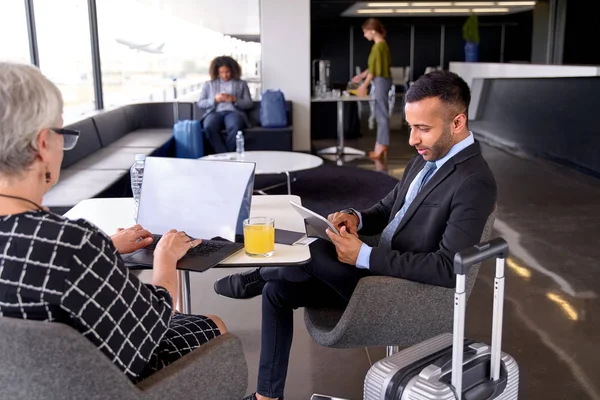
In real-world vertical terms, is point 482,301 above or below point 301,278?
below

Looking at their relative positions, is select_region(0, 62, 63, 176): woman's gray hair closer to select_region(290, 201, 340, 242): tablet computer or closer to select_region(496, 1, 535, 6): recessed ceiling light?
select_region(290, 201, 340, 242): tablet computer

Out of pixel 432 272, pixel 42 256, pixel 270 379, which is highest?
pixel 42 256

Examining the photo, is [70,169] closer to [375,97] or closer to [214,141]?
[214,141]

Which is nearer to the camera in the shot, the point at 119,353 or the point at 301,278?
the point at 119,353

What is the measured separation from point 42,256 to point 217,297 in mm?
2269

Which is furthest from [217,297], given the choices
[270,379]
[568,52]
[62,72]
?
[568,52]

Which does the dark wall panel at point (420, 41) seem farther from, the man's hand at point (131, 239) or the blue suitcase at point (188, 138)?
the man's hand at point (131, 239)

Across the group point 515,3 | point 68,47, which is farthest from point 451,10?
point 68,47

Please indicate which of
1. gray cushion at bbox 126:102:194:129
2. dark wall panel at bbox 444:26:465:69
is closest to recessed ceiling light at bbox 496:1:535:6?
dark wall panel at bbox 444:26:465:69

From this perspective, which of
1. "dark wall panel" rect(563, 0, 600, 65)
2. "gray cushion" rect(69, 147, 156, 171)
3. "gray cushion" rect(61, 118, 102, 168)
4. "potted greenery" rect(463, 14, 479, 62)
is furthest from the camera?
"potted greenery" rect(463, 14, 479, 62)

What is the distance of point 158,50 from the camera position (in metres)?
8.39

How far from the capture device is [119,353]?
4.36ft

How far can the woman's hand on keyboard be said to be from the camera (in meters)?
1.77

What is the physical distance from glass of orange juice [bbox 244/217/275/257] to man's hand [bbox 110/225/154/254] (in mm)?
313
